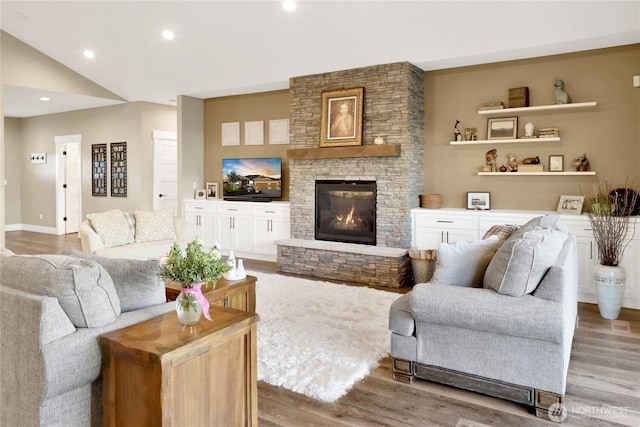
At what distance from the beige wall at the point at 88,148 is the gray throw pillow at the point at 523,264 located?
7.31 meters

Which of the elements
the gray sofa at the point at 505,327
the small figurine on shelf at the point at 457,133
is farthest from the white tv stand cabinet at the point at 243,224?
the gray sofa at the point at 505,327

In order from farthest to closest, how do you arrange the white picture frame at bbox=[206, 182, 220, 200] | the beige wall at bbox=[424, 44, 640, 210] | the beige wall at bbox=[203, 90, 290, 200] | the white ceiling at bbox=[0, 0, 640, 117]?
the white picture frame at bbox=[206, 182, 220, 200], the beige wall at bbox=[203, 90, 290, 200], the beige wall at bbox=[424, 44, 640, 210], the white ceiling at bbox=[0, 0, 640, 117]

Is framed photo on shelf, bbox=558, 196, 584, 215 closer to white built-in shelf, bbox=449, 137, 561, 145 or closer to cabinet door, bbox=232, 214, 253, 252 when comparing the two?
white built-in shelf, bbox=449, 137, 561, 145

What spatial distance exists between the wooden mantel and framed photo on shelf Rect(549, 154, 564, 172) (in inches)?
68.1

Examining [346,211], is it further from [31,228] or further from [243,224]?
[31,228]

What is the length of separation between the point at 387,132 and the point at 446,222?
1326mm

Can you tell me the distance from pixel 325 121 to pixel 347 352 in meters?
3.59

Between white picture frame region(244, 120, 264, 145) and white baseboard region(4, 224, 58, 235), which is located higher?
white picture frame region(244, 120, 264, 145)

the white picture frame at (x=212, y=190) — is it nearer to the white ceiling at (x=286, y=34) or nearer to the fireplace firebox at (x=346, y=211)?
the white ceiling at (x=286, y=34)

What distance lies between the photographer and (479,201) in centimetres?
561

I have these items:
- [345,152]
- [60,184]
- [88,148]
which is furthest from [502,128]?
[60,184]

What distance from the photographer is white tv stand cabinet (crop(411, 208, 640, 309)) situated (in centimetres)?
441

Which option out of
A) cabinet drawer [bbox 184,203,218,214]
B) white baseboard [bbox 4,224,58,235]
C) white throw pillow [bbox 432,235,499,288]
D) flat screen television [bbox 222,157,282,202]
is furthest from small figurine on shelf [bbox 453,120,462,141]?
white baseboard [bbox 4,224,58,235]

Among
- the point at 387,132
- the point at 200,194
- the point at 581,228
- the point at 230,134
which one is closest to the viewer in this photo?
the point at 581,228
